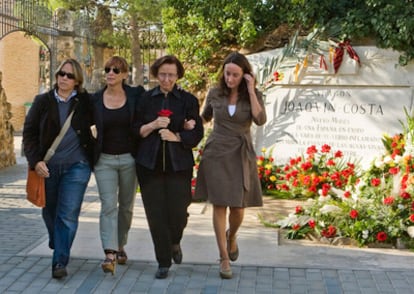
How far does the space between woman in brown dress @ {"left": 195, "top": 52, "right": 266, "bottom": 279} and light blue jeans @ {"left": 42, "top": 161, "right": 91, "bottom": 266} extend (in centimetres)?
85

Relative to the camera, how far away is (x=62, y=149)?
5.00m

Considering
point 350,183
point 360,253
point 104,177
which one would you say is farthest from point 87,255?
point 350,183

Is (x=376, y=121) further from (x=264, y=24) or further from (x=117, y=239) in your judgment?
(x=117, y=239)

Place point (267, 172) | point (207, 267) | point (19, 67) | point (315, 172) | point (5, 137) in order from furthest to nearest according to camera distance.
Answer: point (19, 67), point (5, 137), point (267, 172), point (315, 172), point (207, 267)

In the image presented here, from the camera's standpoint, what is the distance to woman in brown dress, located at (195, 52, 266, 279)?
4988mm

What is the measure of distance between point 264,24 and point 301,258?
4838 mm

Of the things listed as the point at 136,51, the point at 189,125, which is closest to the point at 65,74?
the point at 189,125

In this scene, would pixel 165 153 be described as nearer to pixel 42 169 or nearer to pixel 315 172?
pixel 42 169

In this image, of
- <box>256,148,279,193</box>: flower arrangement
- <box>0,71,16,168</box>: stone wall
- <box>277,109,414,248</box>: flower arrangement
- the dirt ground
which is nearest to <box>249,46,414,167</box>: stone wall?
<box>256,148,279,193</box>: flower arrangement

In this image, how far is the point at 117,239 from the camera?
511 centimetres

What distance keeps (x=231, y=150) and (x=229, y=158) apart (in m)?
0.06

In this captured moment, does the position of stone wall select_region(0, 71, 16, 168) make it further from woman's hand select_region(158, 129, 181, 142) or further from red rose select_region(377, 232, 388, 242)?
red rose select_region(377, 232, 388, 242)

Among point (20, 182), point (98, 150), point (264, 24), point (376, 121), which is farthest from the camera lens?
point (20, 182)

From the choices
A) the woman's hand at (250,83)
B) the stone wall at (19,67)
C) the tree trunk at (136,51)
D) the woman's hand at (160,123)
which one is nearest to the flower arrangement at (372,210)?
the woman's hand at (250,83)
